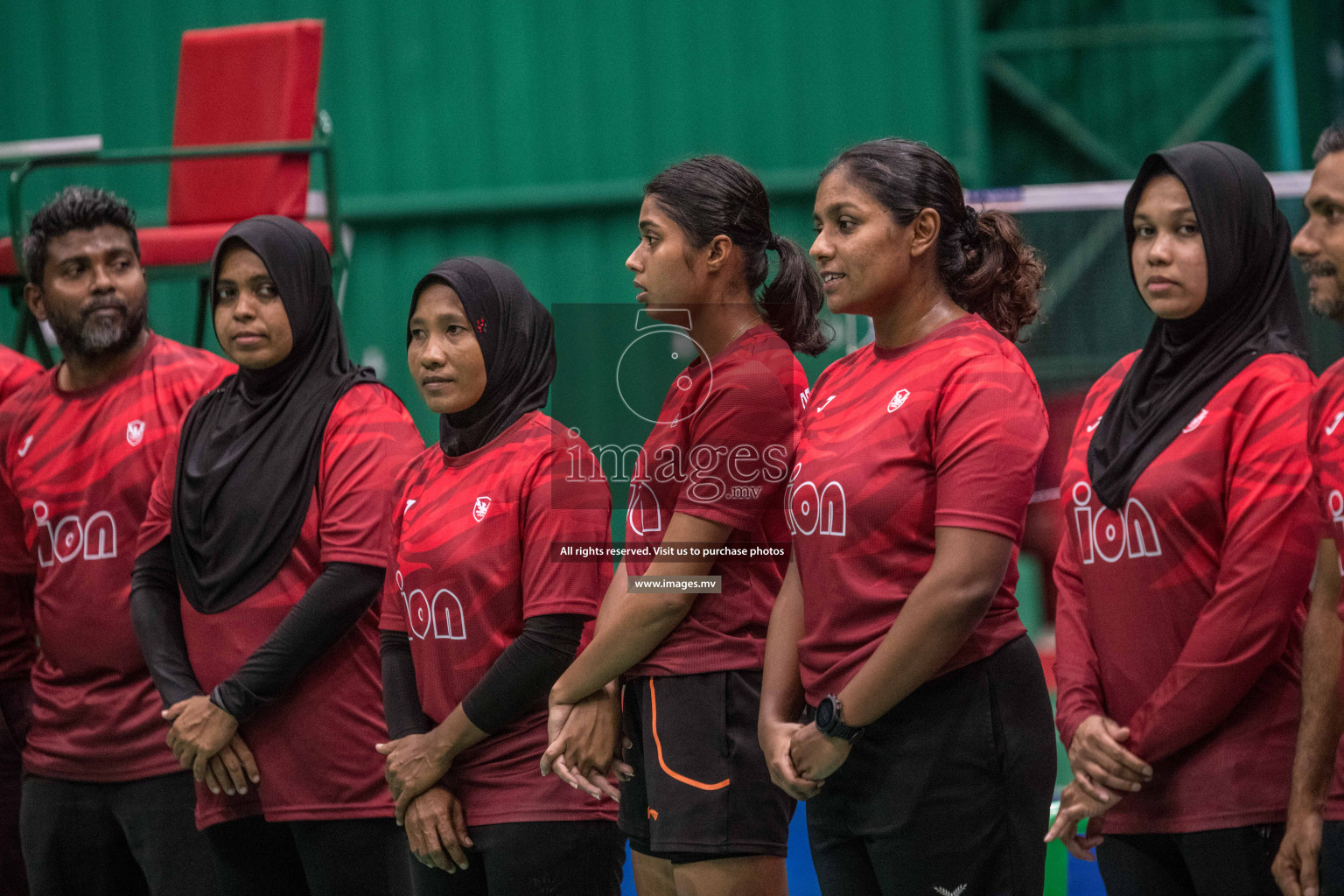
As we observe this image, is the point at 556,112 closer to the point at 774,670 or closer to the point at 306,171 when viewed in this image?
the point at 306,171

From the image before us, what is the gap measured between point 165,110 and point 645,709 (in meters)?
6.36

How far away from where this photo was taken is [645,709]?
2223 mm

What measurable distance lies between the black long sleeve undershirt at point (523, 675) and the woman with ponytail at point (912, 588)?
1.26ft

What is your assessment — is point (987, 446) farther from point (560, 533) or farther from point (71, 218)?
point (71, 218)

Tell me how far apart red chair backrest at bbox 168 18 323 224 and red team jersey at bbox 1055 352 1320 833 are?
10.7 feet

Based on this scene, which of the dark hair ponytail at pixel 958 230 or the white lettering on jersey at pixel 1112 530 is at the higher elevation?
the dark hair ponytail at pixel 958 230

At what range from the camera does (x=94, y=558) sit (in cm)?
294

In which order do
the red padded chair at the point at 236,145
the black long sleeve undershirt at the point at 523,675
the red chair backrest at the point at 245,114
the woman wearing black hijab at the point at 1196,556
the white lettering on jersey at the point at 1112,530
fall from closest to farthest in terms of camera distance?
the woman wearing black hijab at the point at 1196,556 < the white lettering on jersey at the point at 1112,530 < the black long sleeve undershirt at the point at 523,675 < the red padded chair at the point at 236,145 < the red chair backrest at the point at 245,114

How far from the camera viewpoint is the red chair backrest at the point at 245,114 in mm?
4402

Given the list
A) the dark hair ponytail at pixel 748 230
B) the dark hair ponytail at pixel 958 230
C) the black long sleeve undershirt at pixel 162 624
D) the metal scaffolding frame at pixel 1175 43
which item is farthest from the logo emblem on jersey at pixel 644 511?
the metal scaffolding frame at pixel 1175 43

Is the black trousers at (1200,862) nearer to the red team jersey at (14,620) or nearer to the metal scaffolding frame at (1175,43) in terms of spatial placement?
the red team jersey at (14,620)

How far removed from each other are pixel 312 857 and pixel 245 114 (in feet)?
9.83

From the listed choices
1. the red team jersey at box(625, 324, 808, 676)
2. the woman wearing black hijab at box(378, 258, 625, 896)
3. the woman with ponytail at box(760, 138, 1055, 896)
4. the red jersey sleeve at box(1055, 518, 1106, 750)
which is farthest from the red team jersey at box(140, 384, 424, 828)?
the red jersey sleeve at box(1055, 518, 1106, 750)

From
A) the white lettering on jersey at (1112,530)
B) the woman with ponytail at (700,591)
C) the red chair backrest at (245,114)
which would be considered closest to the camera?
the white lettering on jersey at (1112,530)
